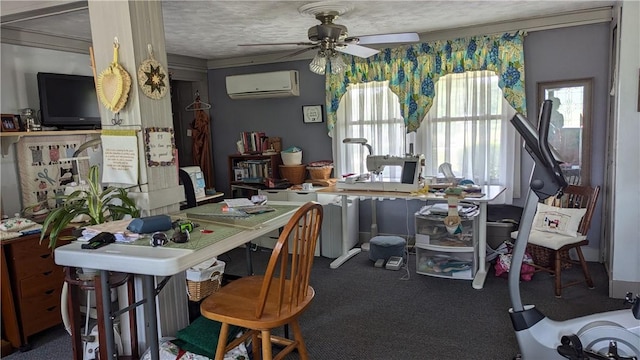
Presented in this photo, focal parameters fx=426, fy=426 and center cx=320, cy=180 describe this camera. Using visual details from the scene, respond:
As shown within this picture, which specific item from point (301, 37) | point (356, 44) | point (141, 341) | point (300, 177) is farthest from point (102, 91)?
point (300, 177)

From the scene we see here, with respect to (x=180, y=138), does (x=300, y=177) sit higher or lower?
lower

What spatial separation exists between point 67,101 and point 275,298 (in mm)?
2913

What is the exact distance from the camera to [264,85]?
192 inches

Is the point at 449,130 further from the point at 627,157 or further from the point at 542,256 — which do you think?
the point at 627,157

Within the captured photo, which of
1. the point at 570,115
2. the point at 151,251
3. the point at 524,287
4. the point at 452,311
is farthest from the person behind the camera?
the point at 570,115

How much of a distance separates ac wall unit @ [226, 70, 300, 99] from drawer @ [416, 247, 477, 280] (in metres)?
2.32

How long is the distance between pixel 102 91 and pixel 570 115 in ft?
12.3

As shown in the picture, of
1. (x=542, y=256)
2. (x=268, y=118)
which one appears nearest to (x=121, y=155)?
(x=268, y=118)

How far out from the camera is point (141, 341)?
7.16ft

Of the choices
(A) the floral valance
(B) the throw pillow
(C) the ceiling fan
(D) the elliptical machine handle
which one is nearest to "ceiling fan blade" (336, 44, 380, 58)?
(C) the ceiling fan

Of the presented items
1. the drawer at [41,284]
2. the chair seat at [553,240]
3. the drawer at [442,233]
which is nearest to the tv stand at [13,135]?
the drawer at [41,284]

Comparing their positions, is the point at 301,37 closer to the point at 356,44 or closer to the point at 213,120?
the point at 356,44

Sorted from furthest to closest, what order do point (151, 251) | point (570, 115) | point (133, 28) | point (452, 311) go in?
point (570, 115) → point (452, 311) → point (133, 28) → point (151, 251)

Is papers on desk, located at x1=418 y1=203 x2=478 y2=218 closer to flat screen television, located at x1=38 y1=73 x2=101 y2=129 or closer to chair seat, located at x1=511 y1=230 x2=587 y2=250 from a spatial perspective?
chair seat, located at x1=511 y1=230 x2=587 y2=250
